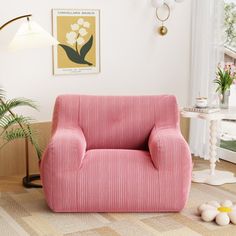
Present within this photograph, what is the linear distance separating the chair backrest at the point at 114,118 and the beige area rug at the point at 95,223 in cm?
63

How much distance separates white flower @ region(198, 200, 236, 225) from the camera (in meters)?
3.48

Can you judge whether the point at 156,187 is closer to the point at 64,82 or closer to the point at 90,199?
the point at 90,199

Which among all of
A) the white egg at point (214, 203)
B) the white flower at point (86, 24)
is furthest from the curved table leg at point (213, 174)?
the white flower at point (86, 24)

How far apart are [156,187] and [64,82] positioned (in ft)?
5.20

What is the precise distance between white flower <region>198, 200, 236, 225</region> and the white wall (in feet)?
5.94

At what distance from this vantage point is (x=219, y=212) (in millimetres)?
3541

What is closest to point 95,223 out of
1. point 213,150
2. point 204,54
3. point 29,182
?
point 29,182

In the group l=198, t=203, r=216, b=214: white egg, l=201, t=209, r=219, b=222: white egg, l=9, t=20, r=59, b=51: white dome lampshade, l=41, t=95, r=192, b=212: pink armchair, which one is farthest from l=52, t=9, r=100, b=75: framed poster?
l=201, t=209, r=219, b=222: white egg

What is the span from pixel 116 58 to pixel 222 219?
2.10 meters

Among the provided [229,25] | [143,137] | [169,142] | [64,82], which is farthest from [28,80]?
[229,25]

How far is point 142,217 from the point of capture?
12.0 ft

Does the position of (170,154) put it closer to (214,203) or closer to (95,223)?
(214,203)

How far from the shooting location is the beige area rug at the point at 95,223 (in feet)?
11.1

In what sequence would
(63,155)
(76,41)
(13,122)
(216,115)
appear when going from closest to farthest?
(63,155) → (13,122) → (216,115) → (76,41)
